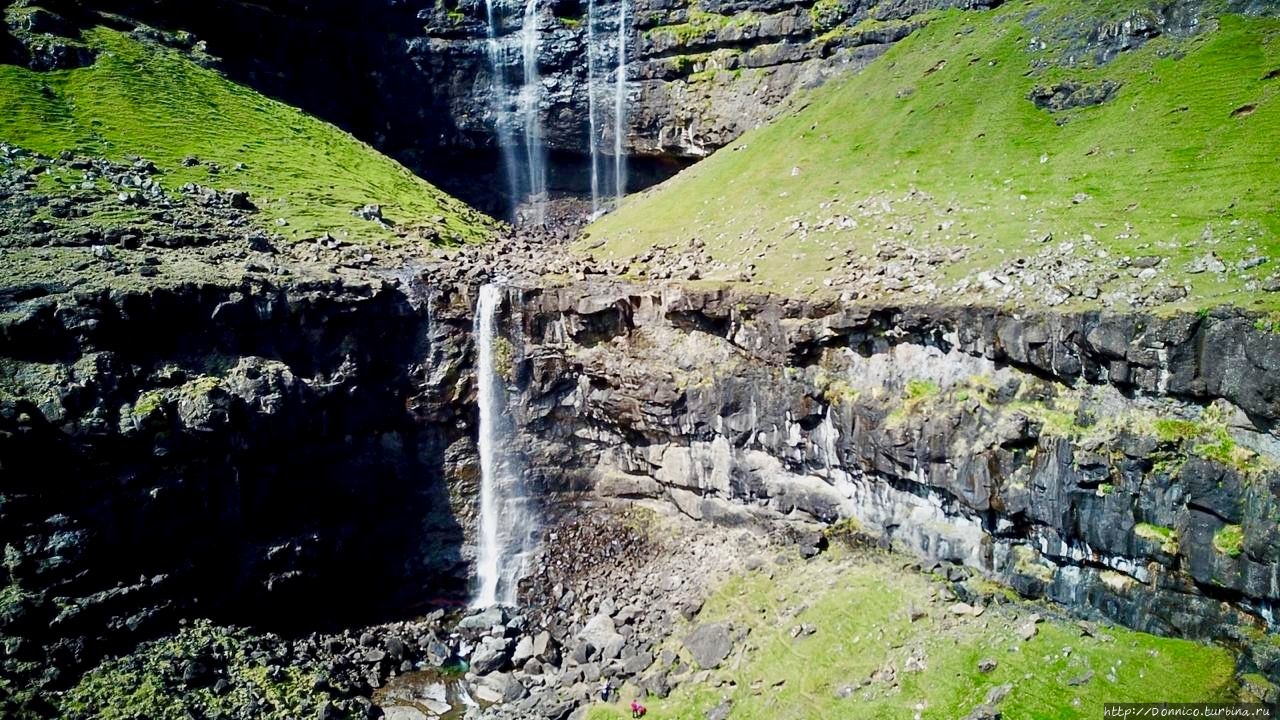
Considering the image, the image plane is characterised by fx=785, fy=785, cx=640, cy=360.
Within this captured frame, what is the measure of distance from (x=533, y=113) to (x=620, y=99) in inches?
288

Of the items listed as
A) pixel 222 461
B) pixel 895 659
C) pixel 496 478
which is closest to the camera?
pixel 895 659

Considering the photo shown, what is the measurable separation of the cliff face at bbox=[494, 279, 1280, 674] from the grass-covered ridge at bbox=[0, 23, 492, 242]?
673 inches

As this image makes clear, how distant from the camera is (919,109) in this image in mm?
45281

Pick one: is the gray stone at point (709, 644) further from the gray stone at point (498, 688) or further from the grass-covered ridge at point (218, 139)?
the grass-covered ridge at point (218, 139)

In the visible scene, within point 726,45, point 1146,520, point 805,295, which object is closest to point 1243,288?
point 1146,520

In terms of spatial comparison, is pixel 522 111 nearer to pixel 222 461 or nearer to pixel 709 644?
pixel 222 461

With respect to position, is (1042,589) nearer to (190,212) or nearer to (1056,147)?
(1056,147)

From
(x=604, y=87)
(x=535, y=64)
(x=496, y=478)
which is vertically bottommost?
(x=496, y=478)

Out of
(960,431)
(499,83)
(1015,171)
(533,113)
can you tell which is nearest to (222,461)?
(960,431)

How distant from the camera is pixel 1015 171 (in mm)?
36094

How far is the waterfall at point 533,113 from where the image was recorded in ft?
206

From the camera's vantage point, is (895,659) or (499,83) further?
(499,83)

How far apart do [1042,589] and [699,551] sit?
1328 cm

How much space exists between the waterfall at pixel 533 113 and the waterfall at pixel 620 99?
20.2ft
